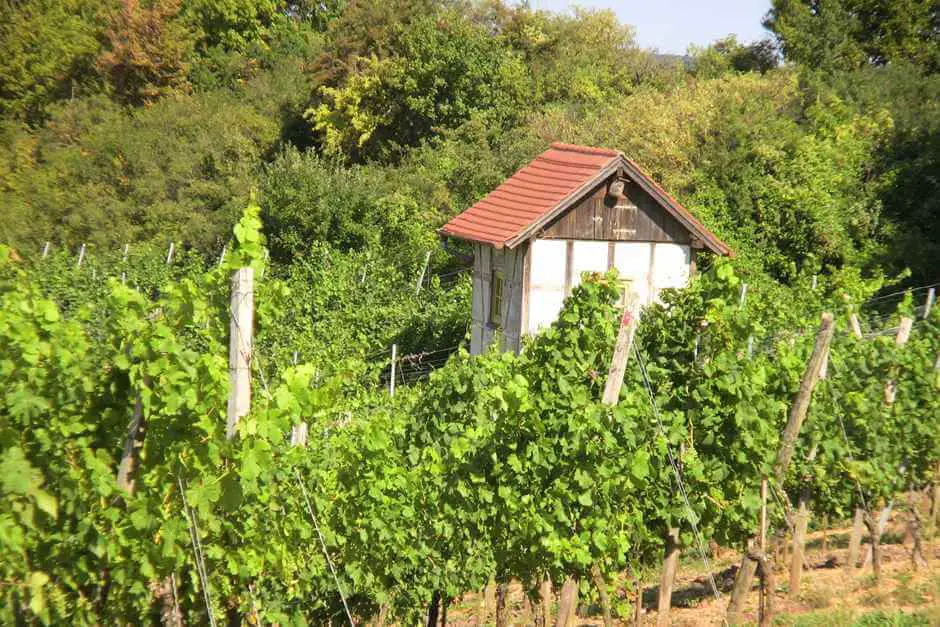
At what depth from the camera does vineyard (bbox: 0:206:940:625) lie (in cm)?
524

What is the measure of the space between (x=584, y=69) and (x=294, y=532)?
82.5ft

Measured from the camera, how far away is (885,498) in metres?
9.98

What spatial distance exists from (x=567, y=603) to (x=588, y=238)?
396 inches

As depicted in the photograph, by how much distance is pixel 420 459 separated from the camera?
8219 millimetres

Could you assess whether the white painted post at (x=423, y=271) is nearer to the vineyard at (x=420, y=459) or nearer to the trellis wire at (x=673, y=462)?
the vineyard at (x=420, y=459)

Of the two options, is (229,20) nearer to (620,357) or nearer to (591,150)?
(591,150)

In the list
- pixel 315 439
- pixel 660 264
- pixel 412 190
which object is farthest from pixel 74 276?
pixel 315 439

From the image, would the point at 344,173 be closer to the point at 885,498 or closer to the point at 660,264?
the point at 660,264

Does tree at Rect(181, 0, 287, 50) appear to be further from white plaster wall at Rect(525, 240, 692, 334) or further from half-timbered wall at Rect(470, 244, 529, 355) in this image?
white plaster wall at Rect(525, 240, 692, 334)

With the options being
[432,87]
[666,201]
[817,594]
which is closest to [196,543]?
[817,594]

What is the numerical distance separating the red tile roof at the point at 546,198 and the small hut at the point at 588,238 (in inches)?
0.8

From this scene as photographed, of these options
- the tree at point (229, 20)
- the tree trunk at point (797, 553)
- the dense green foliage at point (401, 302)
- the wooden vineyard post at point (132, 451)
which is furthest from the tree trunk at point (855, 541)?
the tree at point (229, 20)

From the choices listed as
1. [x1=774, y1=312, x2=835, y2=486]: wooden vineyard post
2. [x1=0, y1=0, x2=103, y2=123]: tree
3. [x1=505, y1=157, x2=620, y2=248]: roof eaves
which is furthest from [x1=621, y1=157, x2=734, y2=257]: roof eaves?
[x1=0, y1=0, x2=103, y2=123]: tree

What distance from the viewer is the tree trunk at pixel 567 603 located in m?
6.95
